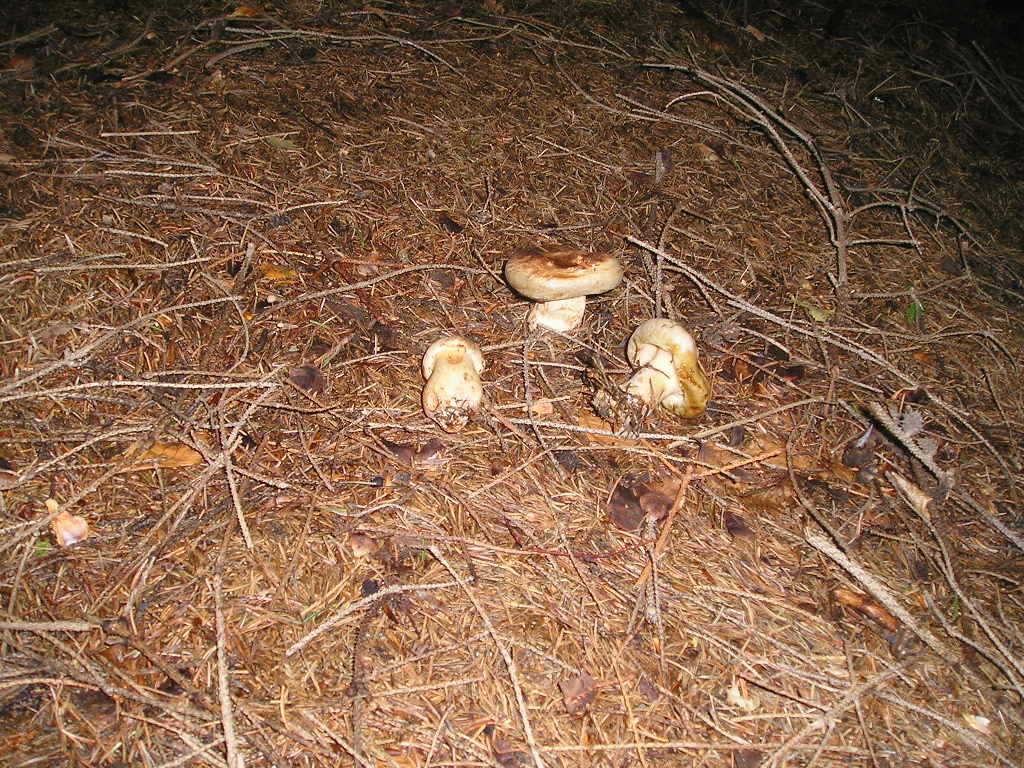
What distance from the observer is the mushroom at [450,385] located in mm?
2176

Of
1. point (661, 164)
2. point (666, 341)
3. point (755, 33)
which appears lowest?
point (666, 341)

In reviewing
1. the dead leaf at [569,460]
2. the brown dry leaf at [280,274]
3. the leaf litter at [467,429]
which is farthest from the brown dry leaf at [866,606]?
the brown dry leaf at [280,274]

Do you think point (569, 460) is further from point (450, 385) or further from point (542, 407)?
point (450, 385)

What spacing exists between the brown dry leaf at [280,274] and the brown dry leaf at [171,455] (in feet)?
2.62

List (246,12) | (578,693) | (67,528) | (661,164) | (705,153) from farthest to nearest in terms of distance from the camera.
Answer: (246,12) → (705,153) → (661,164) → (67,528) → (578,693)

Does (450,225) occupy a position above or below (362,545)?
above

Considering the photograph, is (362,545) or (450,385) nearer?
(362,545)

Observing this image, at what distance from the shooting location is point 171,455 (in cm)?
203

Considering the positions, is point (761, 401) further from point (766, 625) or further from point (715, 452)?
point (766, 625)

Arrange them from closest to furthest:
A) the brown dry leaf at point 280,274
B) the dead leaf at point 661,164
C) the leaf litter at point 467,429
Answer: the leaf litter at point 467,429 < the brown dry leaf at point 280,274 < the dead leaf at point 661,164

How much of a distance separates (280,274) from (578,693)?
76.2 inches

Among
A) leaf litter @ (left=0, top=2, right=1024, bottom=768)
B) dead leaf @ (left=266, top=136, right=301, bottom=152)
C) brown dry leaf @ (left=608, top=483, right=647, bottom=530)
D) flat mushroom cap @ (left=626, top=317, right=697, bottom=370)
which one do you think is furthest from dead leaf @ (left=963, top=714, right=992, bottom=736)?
dead leaf @ (left=266, top=136, right=301, bottom=152)

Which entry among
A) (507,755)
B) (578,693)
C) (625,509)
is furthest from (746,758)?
(625,509)

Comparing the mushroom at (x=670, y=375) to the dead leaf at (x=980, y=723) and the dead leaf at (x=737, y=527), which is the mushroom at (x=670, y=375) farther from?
the dead leaf at (x=980, y=723)
